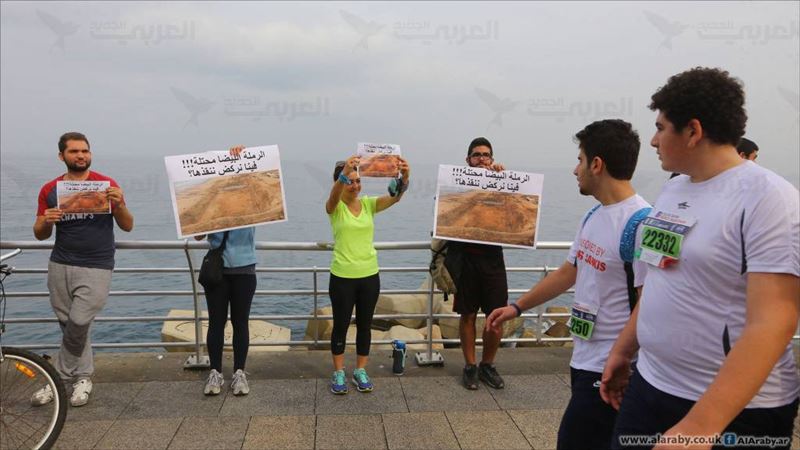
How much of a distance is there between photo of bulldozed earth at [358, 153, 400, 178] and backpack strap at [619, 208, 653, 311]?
215 centimetres

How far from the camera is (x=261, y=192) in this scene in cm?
411

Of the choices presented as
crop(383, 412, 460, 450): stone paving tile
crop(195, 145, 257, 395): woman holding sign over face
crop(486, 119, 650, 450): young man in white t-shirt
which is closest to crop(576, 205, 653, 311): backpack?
crop(486, 119, 650, 450): young man in white t-shirt

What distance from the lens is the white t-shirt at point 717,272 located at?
139 cm

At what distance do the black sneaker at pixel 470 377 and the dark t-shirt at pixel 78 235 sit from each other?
3.14 m

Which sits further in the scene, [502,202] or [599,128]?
[502,202]

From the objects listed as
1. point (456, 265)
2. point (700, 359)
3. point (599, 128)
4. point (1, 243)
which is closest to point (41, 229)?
point (1, 243)

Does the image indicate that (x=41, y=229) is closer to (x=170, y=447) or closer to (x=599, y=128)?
(x=170, y=447)

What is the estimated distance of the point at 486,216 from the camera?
439 centimetres

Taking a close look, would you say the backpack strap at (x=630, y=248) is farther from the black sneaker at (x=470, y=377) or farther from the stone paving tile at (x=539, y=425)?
the black sneaker at (x=470, y=377)

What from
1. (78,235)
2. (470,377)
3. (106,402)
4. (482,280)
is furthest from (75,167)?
(470,377)

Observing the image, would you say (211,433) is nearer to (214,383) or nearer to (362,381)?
(214,383)

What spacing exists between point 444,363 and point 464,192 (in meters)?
1.73

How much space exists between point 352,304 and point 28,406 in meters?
2.30

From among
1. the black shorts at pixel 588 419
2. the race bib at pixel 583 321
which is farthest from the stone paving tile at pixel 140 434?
the race bib at pixel 583 321
